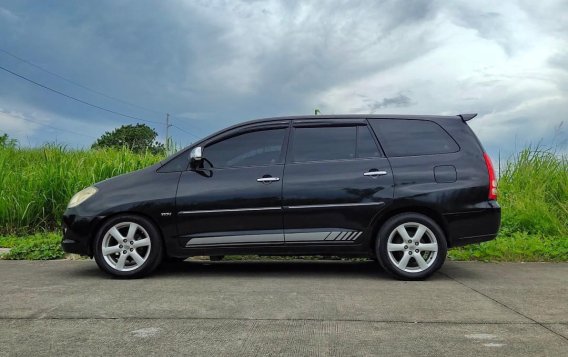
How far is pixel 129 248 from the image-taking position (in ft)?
19.7

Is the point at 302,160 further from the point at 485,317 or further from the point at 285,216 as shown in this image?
the point at 485,317

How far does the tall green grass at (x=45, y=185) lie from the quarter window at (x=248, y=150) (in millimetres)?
4808

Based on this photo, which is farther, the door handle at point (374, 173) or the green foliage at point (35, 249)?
the green foliage at point (35, 249)

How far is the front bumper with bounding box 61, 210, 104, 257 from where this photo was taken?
6.03 meters

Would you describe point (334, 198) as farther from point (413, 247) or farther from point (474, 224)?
point (474, 224)

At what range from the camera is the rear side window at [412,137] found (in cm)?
615

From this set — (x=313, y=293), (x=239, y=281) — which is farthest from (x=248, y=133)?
(x=313, y=293)

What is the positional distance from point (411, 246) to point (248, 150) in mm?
2109

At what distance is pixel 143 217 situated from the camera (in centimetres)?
605

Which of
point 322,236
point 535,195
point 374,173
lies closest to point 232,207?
point 322,236

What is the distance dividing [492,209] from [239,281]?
2867 mm

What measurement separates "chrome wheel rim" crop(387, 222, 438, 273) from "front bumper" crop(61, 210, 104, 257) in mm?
3235

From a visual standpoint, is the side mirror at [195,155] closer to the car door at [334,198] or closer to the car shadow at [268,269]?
the car door at [334,198]

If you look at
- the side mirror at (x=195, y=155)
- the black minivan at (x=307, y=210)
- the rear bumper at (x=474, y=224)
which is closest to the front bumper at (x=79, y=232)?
the black minivan at (x=307, y=210)
